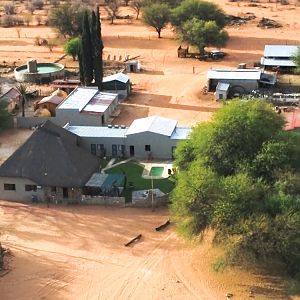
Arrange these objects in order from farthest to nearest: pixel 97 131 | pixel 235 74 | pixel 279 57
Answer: pixel 279 57 < pixel 235 74 < pixel 97 131

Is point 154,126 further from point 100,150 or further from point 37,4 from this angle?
point 37,4

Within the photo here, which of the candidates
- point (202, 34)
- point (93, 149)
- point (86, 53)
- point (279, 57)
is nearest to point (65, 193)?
point (93, 149)

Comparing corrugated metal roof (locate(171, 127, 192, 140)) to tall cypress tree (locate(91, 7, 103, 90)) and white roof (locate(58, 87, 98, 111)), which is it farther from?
tall cypress tree (locate(91, 7, 103, 90))

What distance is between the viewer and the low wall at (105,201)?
33062 millimetres

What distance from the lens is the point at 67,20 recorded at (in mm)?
69938

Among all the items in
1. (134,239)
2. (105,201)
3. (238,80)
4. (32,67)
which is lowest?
(134,239)

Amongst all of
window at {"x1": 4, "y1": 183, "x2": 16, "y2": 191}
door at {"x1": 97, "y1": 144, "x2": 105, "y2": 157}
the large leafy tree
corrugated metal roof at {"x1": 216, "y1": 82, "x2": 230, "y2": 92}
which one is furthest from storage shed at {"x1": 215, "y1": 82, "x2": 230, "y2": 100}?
window at {"x1": 4, "y1": 183, "x2": 16, "y2": 191}

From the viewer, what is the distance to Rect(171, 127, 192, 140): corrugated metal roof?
3888 cm

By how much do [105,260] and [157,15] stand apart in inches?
1899

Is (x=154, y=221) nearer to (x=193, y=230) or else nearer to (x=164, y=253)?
(x=164, y=253)

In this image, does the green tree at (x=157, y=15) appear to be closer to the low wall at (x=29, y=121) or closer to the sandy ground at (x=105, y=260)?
the low wall at (x=29, y=121)

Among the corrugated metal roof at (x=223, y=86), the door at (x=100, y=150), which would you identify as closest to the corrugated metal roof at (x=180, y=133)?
the door at (x=100, y=150)

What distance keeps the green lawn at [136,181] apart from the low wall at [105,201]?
757 mm

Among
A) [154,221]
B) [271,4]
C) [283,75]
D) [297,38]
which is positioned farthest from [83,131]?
[271,4]
